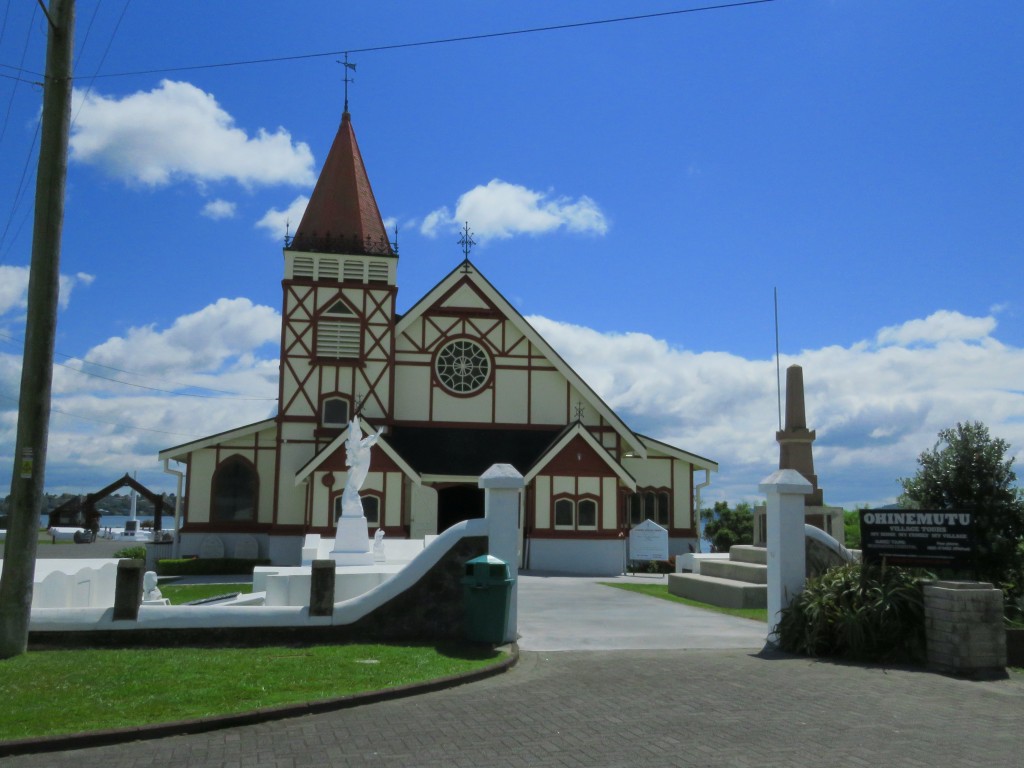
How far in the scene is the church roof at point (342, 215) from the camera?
3509 cm

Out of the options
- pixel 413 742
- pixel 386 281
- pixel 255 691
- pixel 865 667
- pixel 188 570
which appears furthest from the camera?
pixel 386 281

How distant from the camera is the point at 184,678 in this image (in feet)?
30.4

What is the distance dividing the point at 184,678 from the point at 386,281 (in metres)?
26.8

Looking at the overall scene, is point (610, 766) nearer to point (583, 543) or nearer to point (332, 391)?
point (583, 543)

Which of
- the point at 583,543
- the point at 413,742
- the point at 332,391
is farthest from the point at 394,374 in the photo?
the point at 413,742

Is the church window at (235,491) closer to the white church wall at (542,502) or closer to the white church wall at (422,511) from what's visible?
the white church wall at (422,511)

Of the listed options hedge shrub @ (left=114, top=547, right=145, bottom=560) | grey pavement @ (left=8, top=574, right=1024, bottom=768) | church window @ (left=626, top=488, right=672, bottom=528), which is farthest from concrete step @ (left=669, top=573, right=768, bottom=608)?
hedge shrub @ (left=114, top=547, right=145, bottom=560)

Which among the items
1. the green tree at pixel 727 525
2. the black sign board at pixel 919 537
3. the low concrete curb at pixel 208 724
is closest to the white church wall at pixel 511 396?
the green tree at pixel 727 525

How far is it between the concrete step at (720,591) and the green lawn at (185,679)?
804 cm

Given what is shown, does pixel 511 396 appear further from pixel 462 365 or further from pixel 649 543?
pixel 649 543

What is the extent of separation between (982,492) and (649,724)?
9155mm

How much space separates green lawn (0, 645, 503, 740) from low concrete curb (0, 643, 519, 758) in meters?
0.15

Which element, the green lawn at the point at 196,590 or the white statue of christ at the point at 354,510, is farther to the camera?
the green lawn at the point at 196,590

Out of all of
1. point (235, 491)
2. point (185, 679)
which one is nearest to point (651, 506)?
point (235, 491)
